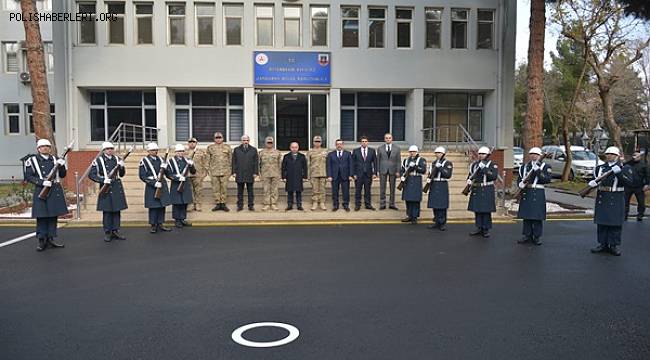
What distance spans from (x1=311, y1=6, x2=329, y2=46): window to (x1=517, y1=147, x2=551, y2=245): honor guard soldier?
40.7ft

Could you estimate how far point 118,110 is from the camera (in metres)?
20.8

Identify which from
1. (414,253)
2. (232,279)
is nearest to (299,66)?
(414,253)

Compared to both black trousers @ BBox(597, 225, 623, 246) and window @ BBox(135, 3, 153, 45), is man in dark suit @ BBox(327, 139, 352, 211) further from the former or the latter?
window @ BBox(135, 3, 153, 45)

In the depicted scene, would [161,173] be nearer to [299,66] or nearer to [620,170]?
[620,170]

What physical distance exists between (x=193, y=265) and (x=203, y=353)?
3.49m

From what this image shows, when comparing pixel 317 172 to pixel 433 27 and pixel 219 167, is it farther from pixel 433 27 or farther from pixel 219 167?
pixel 433 27

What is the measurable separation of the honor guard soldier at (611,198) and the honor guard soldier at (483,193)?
6.46 feet

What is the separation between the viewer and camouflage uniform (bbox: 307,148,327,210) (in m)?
13.2

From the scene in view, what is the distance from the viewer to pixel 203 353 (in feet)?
14.5

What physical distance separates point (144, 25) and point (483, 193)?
15.1 meters

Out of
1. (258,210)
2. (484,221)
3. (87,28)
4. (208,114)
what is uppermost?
(87,28)

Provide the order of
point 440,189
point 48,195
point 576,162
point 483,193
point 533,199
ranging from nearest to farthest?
point 48,195 → point 533,199 → point 483,193 → point 440,189 → point 576,162

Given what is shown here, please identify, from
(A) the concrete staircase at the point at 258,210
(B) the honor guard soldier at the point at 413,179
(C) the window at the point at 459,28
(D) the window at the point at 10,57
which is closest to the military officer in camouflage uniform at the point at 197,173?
(A) the concrete staircase at the point at 258,210

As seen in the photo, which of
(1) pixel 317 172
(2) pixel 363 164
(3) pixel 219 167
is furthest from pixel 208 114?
(2) pixel 363 164
